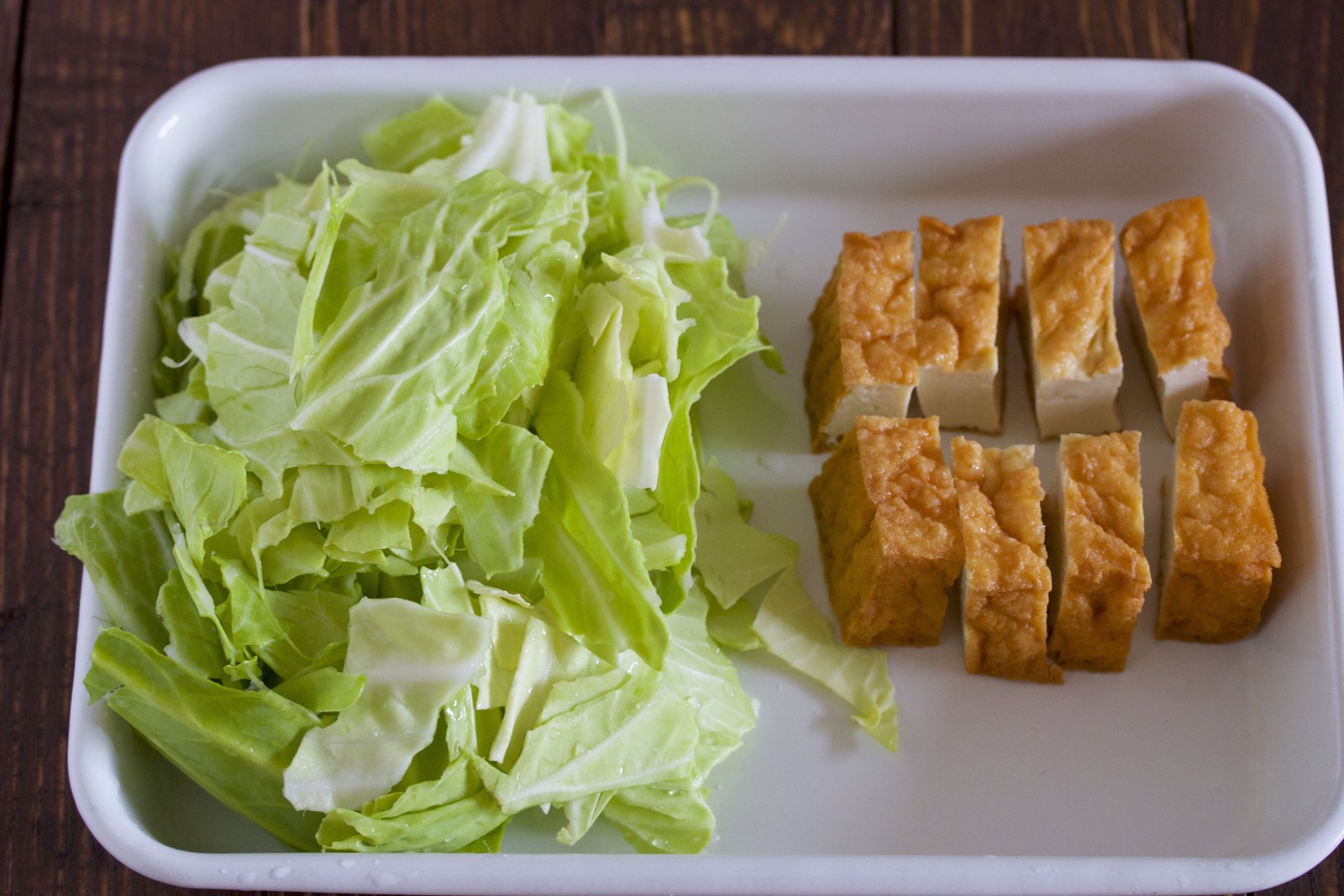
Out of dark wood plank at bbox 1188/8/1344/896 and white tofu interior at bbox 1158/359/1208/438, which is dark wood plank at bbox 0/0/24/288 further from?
dark wood plank at bbox 1188/8/1344/896

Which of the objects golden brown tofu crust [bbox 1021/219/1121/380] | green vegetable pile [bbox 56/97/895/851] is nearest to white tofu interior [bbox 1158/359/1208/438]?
golden brown tofu crust [bbox 1021/219/1121/380]

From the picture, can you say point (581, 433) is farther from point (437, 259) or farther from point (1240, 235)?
point (1240, 235)

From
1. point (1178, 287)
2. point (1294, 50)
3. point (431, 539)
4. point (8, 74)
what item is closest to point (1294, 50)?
point (1294, 50)

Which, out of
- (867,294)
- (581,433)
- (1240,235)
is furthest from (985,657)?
(1240,235)

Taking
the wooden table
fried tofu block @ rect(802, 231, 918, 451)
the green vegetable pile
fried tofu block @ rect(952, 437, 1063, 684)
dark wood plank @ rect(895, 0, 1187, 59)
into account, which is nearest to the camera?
the green vegetable pile

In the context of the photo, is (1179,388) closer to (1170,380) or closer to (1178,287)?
(1170,380)

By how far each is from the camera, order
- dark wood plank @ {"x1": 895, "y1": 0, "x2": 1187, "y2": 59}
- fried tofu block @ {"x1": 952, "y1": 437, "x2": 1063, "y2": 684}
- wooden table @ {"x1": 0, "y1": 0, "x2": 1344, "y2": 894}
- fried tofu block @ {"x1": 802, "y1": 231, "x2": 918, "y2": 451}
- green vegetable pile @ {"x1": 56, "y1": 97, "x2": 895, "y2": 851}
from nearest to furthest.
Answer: green vegetable pile @ {"x1": 56, "y1": 97, "x2": 895, "y2": 851}, fried tofu block @ {"x1": 952, "y1": 437, "x2": 1063, "y2": 684}, fried tofu block @ {"x1": 802, "y1": 231, "x2": 918, "y2": 451}, wooden table @ {"x1": 0, "y1": 0, "x2": 1344, "y2": 894}, dark wood plank @ {"x1": 895, "y1": 0, "x2": 1187, "y2": 59}

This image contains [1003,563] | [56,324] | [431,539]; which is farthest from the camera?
[56,324]
